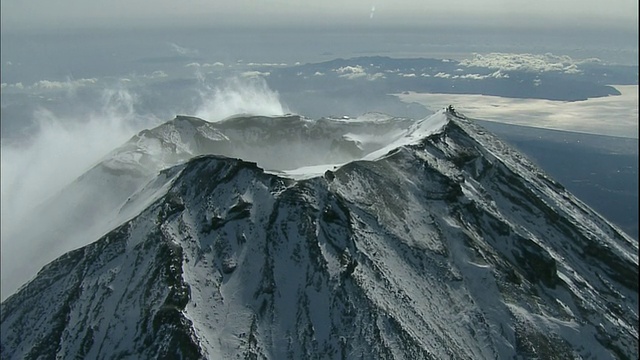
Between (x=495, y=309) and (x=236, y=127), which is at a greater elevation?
(x=236, y=127)

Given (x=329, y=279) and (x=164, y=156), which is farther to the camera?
(x=164, y=156)

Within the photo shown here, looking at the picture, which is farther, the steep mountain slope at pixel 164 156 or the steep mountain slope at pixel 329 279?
the steep mountain slope at pixel 164 156

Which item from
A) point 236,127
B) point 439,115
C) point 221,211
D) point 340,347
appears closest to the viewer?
point 340,347

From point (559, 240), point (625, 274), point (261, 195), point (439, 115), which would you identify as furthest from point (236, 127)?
point (625, 274)

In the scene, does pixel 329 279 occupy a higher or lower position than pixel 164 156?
lower

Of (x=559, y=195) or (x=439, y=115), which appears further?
(x=439, y=115)

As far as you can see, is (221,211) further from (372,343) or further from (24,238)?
(24,238)

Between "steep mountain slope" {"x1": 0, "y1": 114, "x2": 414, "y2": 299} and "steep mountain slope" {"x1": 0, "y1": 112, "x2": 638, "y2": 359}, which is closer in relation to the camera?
"steep mountain slope" {"x1": 0, "y1": 112, "x2": 638, "y2": 359}

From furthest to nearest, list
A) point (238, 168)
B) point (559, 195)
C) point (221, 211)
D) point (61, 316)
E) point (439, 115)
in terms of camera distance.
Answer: point (439, 115), point (559, 195), point (238, 168), point (221, 211), point (61, 316)
